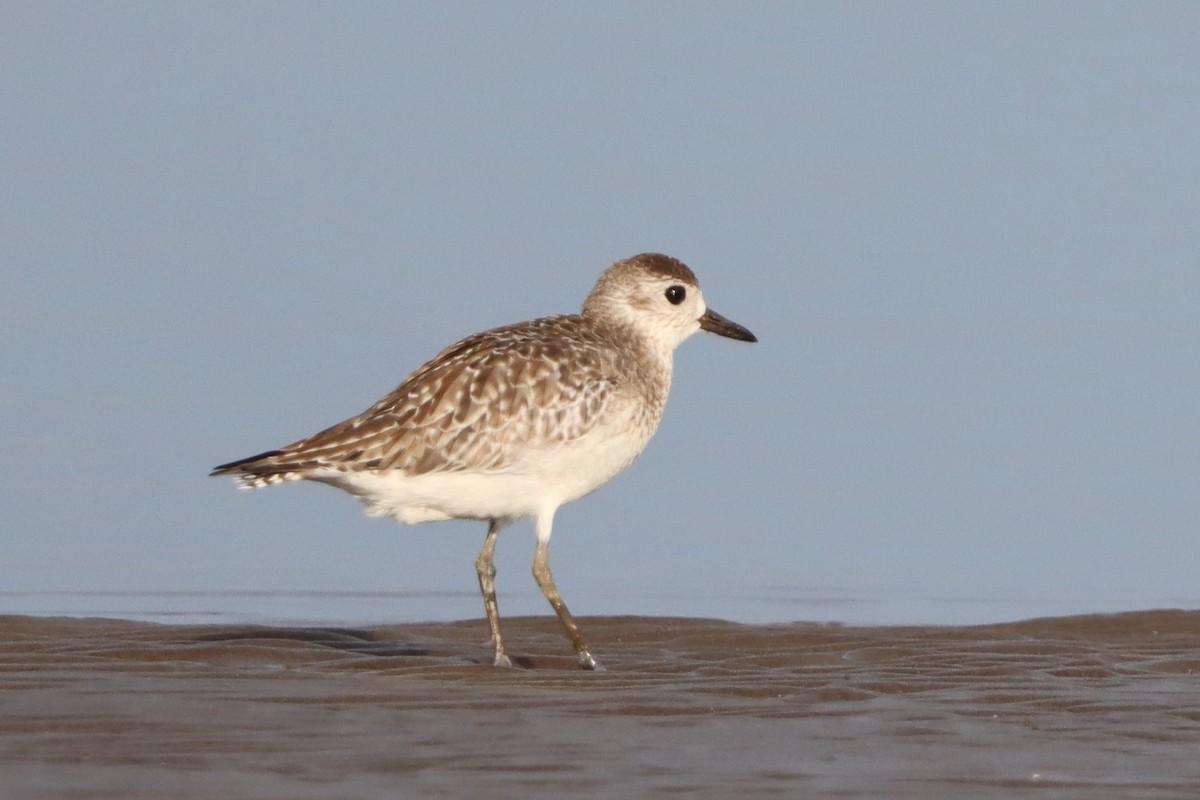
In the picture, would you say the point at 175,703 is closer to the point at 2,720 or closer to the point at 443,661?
the point at 2,720

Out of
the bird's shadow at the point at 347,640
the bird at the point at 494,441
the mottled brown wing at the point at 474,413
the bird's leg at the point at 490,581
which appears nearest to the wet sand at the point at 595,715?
the bird's shadow at the point at 347,640

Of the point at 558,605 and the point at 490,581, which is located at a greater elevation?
the point at 490,581

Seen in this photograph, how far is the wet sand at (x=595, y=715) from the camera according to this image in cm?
725

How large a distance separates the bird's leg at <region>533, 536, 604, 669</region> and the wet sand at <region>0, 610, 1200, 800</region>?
4.3 inches

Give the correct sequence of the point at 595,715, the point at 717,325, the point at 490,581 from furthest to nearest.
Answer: the point at 717,325 → the point at 490,581 → the point at 595,715

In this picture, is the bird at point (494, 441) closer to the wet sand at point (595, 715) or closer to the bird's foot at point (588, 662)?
the bird's foot at point (588, 662)

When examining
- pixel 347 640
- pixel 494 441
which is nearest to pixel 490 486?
pixel 494 441

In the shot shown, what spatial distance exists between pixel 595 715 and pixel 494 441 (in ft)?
8.08

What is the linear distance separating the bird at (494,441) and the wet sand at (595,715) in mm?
791

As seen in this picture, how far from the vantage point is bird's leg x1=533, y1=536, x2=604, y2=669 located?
34.9 feet

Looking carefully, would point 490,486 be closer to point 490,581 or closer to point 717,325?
point 490,581

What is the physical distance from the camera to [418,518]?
429 inches

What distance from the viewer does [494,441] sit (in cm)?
1075

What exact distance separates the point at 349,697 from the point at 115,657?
2.03 m
